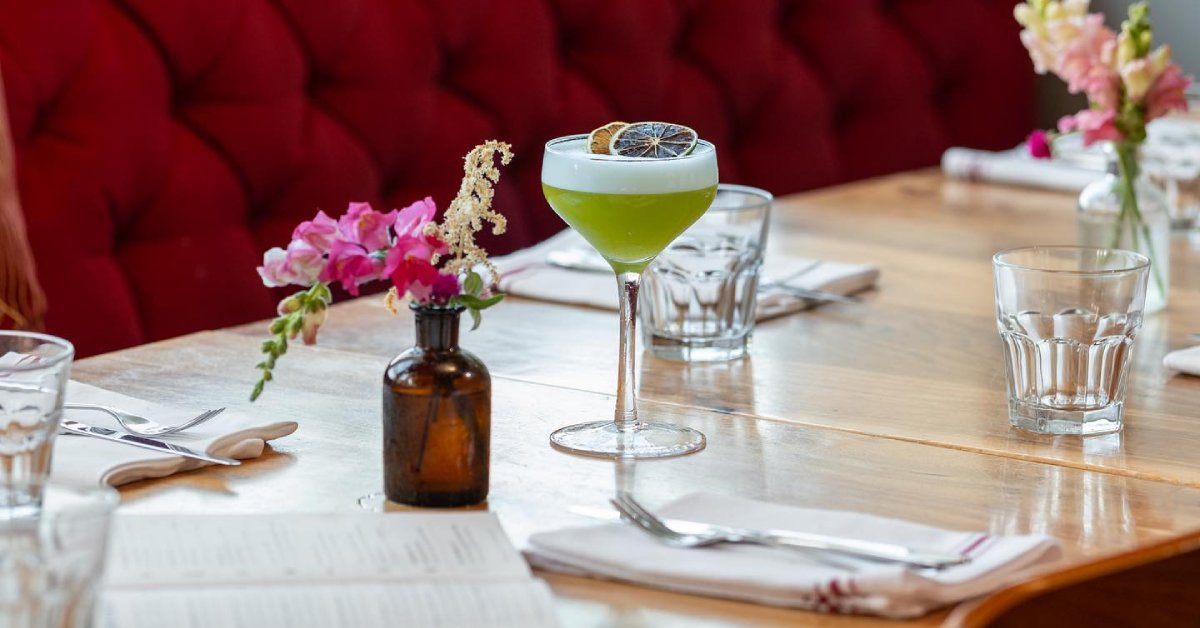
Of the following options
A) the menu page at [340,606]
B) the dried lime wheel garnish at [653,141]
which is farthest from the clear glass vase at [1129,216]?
the menu page at [340,606]

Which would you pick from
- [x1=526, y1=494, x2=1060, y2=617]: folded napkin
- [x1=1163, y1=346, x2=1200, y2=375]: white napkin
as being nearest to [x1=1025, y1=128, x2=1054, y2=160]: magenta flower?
[x1=1163, y1=346, x2=1200, y2=375]: white napkin

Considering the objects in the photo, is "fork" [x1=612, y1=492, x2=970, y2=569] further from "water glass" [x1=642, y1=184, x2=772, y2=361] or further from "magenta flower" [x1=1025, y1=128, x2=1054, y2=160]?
"magenta flower" [x1=1025, y1=128, x2=1054, y2=160]

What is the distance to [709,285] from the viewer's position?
4.79ft

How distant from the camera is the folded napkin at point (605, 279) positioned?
1615 mm

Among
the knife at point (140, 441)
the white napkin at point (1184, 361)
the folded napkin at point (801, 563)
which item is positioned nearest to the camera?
the folded napkin at point (801, 563)

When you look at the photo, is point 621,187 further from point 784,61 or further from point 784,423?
point 784,61

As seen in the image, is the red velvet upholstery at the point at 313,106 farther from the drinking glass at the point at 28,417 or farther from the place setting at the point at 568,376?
the drinking glass at the point at 28,417

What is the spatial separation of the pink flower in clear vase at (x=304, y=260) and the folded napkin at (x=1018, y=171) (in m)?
1.56

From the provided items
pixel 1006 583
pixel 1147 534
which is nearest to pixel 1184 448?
pixel 1147 534

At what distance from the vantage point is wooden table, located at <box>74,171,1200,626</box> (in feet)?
3.23

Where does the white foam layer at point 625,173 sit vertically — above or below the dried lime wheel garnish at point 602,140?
below

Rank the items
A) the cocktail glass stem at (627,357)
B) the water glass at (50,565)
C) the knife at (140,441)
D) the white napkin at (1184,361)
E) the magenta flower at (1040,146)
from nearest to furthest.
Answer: the water glass at (50,565) → the knife at (140,441) → the cocktail glass stem at (627,357) → the white napkin at (1184,361) → the magenta flower at (1040,146)

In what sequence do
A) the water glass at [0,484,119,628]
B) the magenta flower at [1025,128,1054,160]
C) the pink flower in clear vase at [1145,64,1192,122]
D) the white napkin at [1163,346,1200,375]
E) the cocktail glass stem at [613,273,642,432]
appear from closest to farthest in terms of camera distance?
the water glass at [0,484,119,628] < the cocktail glass stem at [613,273,642,432] < the white napkin at [1163,346,1200,375] < the pink flower in clear vase at [1145,64,1192,122] < the magenta flower at [1025,128,1054,160]

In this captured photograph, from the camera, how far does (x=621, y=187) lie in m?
1.09
